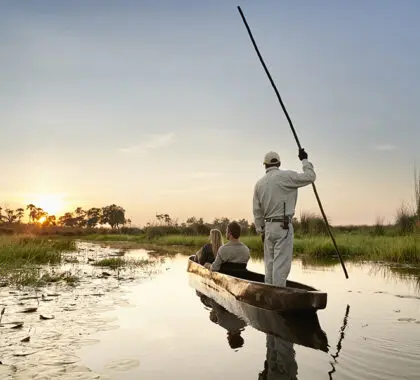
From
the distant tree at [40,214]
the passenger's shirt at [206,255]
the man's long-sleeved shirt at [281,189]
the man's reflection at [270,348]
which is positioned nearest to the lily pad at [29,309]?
the man's reflection at [270,348]

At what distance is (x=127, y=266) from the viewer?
1686 cm

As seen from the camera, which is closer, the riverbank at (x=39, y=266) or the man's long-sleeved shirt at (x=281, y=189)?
the man's long-sleeved shirt at (x=281, y=189)

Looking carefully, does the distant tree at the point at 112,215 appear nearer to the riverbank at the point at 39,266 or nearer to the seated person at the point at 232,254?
the riverbank at the point at 39,266

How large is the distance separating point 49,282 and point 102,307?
141 inches

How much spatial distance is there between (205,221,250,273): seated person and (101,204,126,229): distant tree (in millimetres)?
104213

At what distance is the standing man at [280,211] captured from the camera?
771 cm

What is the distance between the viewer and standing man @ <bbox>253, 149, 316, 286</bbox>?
304 inches

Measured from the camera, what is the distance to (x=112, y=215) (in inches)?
4446

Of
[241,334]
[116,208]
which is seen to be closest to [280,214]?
[241,334]

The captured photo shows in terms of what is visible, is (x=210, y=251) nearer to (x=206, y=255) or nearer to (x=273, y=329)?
(x=206, y=255)

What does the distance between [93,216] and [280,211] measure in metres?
112

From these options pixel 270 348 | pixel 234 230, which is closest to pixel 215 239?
pixel 234 230

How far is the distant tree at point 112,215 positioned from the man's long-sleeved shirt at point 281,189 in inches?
4219

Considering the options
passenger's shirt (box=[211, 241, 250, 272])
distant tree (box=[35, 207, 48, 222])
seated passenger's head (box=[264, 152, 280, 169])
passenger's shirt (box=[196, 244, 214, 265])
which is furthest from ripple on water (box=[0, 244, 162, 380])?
distant tree (box=[35, 207, 48, 222])
